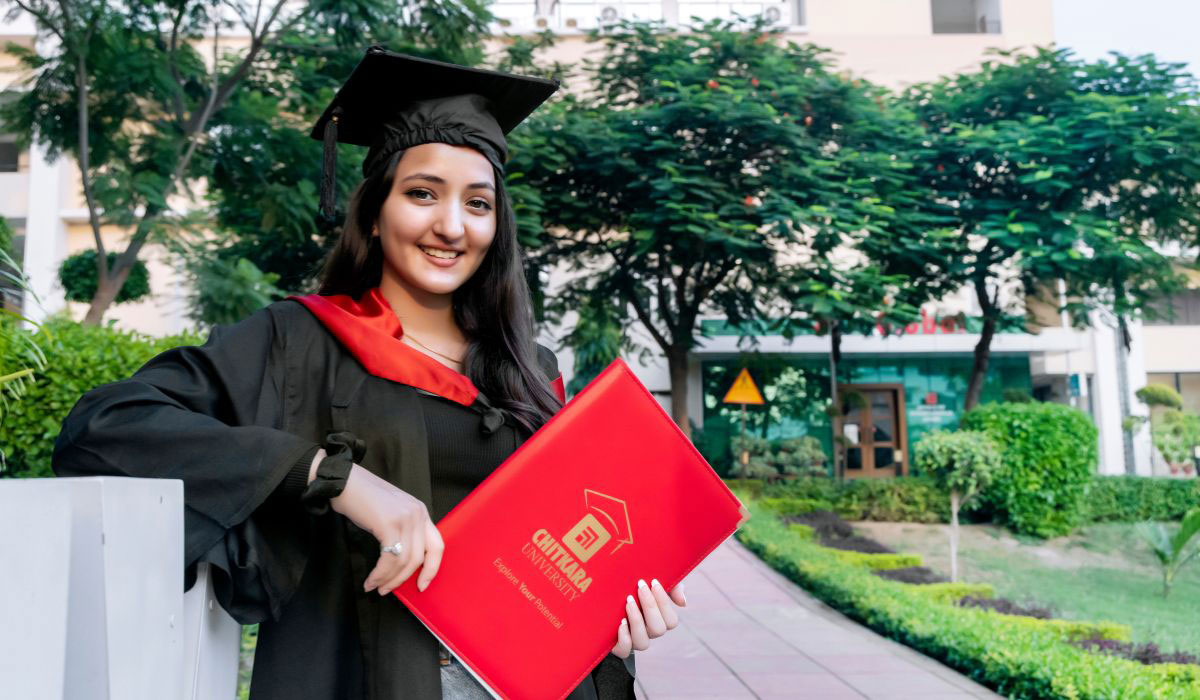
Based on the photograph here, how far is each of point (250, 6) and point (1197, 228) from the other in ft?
42.8

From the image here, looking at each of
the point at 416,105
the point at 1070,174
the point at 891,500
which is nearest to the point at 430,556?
the point at 416,105

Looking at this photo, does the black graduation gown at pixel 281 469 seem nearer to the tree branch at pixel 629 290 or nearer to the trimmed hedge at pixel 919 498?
the tree branch at pixel 629 290

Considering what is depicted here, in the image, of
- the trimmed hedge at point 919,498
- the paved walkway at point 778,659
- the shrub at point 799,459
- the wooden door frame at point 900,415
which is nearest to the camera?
the paved walkway at point 778,659

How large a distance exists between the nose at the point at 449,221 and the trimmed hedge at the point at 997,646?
3.95 metres

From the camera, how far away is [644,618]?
3.98 ft

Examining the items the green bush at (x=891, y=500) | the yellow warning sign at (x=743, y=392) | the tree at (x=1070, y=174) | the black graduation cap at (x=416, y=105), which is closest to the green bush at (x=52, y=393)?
the black graduation cap at (x=416, y=105)

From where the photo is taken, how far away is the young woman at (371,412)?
3.32ft

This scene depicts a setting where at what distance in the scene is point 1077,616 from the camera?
813cm

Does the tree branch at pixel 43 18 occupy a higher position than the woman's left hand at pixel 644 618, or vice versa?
the tree branch at pixel 43 18

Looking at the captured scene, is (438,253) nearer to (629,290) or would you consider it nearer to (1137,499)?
(629,290)

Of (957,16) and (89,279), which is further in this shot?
(957,16)

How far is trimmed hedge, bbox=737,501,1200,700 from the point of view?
13.8ft

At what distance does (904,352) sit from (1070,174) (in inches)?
381

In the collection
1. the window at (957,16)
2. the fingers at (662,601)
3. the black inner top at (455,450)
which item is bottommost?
the fingers at (662,601)
